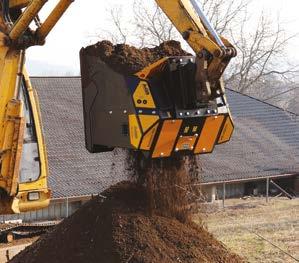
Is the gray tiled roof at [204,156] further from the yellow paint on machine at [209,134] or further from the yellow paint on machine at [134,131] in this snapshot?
the yellow paint on machine at [134,131]

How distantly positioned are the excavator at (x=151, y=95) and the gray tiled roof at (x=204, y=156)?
23.3 feet

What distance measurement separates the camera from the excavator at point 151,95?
5.33 meters

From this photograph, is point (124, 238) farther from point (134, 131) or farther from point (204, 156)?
point (204, 156)

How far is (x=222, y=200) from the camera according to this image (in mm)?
16703

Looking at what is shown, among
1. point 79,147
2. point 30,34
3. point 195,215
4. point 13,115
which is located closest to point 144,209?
point 195,215

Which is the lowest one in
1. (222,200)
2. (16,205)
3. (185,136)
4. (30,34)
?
(222,200)

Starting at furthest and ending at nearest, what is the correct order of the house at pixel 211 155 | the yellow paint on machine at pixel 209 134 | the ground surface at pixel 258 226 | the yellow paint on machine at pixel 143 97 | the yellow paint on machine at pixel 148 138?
the house at pixel 211 155 → the ground surface at pixel 258 226 → the yellow paint on machine at pixel 209 134 → the yellow paint on machine at pixel 143 97 → the yellow paint on machine at pixel 148 138

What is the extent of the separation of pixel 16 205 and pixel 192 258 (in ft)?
6.05

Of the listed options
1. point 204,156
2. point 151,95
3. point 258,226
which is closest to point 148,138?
point 151,95

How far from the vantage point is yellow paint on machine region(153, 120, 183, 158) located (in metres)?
5.34

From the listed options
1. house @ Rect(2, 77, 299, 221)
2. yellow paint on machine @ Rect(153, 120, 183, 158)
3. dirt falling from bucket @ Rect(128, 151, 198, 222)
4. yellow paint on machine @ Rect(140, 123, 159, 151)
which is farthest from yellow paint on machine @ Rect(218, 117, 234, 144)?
house @ Rect(2, 77, 299, 221)

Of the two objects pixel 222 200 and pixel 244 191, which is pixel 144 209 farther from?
pixel 244 191

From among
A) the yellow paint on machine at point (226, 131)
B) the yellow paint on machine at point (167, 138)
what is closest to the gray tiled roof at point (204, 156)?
the yellow paint on machine at point (226, 131)

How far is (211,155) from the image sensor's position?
18.8m
